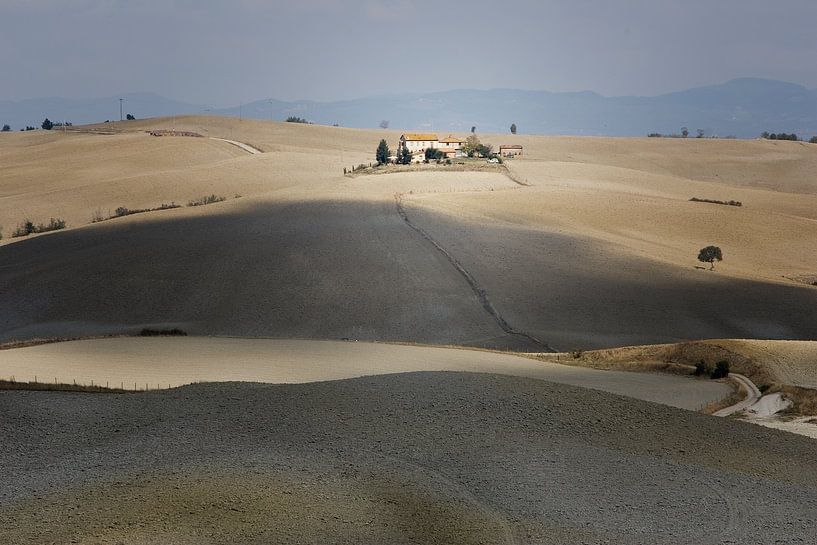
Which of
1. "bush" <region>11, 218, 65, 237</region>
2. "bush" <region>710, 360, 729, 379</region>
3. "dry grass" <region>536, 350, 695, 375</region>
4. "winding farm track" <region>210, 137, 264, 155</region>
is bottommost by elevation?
"dry grass" <region>536, 350, 695, 375</region>

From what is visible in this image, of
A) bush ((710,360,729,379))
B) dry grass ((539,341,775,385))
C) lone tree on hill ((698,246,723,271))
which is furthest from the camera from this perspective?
lone tree on hill ((698,246,723,271))

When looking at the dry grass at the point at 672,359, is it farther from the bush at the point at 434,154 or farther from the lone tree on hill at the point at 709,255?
the bush at the point at 434,154

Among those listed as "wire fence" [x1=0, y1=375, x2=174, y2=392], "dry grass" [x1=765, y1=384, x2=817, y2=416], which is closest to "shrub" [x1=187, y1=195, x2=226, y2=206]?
"wire fence" [x1=0, y1=375, x2=174, y2=392]

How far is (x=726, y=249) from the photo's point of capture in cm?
6569

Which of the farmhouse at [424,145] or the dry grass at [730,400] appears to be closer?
the dry grass at [730,400]

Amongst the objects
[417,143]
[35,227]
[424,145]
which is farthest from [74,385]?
[424,145]

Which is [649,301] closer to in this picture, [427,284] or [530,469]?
[427,284]

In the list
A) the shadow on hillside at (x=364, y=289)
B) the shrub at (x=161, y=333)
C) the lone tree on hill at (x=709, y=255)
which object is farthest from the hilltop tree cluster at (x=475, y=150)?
the shrub at (x=161, y=333)

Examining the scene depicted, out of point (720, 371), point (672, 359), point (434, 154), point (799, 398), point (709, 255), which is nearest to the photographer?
point (799, 398)

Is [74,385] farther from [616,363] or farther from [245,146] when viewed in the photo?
[245,146]

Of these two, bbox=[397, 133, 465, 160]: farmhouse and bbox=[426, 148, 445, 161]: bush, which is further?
bbox=[397, 133, 465, 160]: farmhouse

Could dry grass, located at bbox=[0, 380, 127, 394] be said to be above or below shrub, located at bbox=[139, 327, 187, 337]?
above

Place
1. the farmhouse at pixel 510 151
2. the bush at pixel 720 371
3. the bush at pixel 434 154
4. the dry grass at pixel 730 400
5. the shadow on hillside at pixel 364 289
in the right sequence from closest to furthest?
the dry grass at pixel 730 400
the bush at pixel 720 371
the shadow on hillside at pixel 364 289
the bush at pixel 434 154
the farmhouse at pixel 510 151

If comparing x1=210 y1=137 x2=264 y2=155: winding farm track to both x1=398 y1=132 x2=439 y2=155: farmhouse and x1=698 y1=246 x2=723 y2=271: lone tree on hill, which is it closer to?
x1=398 y1=132 x2=439 y2=155: farmhouse
